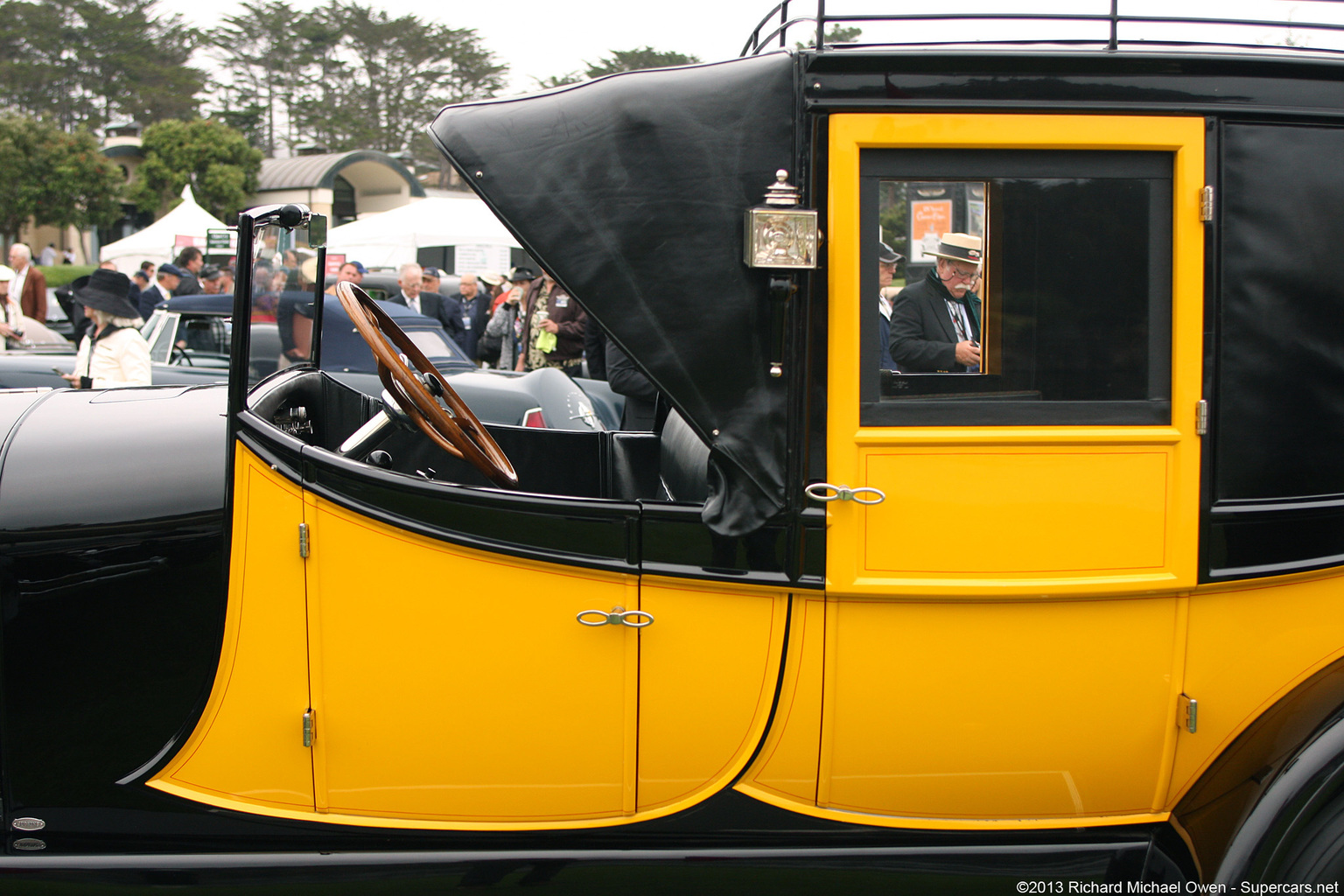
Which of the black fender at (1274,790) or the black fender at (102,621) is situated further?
the black fender at (102,621)

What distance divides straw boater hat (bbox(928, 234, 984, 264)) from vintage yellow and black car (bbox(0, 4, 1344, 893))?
0.16m

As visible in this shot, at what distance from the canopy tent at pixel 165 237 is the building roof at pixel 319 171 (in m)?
13.4

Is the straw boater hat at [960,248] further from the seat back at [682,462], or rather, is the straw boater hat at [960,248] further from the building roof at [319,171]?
the building roof at [319,171]

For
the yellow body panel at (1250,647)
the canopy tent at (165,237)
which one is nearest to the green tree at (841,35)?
the yellow body panel at (1250,647)

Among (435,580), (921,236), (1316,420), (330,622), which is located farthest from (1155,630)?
(330,622)

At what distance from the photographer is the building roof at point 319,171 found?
32906 millimetres

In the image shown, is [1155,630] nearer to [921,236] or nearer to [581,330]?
[921,236]

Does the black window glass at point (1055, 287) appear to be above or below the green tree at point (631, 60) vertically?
below

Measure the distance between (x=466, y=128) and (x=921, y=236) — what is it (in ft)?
3.74

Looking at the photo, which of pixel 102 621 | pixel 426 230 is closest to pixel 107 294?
pixel 102 621

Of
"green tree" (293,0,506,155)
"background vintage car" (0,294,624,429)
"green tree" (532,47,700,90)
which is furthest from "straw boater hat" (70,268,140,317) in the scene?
"green tree" (293,0,506,155)

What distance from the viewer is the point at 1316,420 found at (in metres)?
1.96

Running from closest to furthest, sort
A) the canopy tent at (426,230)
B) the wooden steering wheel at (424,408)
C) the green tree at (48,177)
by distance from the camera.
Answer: the wooden steering wheel at (424,408), the canopy tent at (426,230), the green tree at (48,177)

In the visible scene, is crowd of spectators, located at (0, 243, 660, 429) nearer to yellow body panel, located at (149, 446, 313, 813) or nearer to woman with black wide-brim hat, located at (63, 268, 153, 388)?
woman with black wide-brim hat, located at (63, 268, 153, 388)
